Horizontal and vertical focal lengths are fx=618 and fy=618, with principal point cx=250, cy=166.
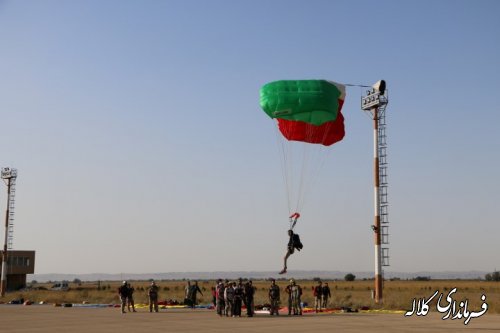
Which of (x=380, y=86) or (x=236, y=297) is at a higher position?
(x=380, y=86)

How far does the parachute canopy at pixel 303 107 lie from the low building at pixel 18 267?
44.5 meters

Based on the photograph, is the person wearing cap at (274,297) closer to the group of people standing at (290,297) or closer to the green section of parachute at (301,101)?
the group of people standing at (290,297)

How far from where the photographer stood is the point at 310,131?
25891 millimetres

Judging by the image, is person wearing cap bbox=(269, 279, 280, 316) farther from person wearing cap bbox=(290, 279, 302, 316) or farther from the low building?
the low building

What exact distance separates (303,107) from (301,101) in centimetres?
25

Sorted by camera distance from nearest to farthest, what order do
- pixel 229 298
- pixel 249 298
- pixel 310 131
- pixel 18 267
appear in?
pixel 229 298
pixel 249 298
pixel 310 131
pixel 18 267

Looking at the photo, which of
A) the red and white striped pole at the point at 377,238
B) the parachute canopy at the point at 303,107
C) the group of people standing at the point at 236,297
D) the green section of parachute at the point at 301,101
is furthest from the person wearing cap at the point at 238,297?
the red and white striped pole at the point at 377,238

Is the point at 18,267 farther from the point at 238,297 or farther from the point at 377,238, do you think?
the point at 238,297

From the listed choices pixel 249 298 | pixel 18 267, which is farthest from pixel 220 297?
pixel 18 267

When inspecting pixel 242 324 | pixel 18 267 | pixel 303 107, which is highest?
pixel 303 107

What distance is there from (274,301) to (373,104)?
12236 millimetres

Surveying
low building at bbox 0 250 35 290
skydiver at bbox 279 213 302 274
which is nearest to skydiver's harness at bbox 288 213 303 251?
skydiver at bbox 279 213 302 274

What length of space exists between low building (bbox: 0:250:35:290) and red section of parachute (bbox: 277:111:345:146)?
145 ft

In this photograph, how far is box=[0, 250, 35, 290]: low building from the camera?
61531 mm
